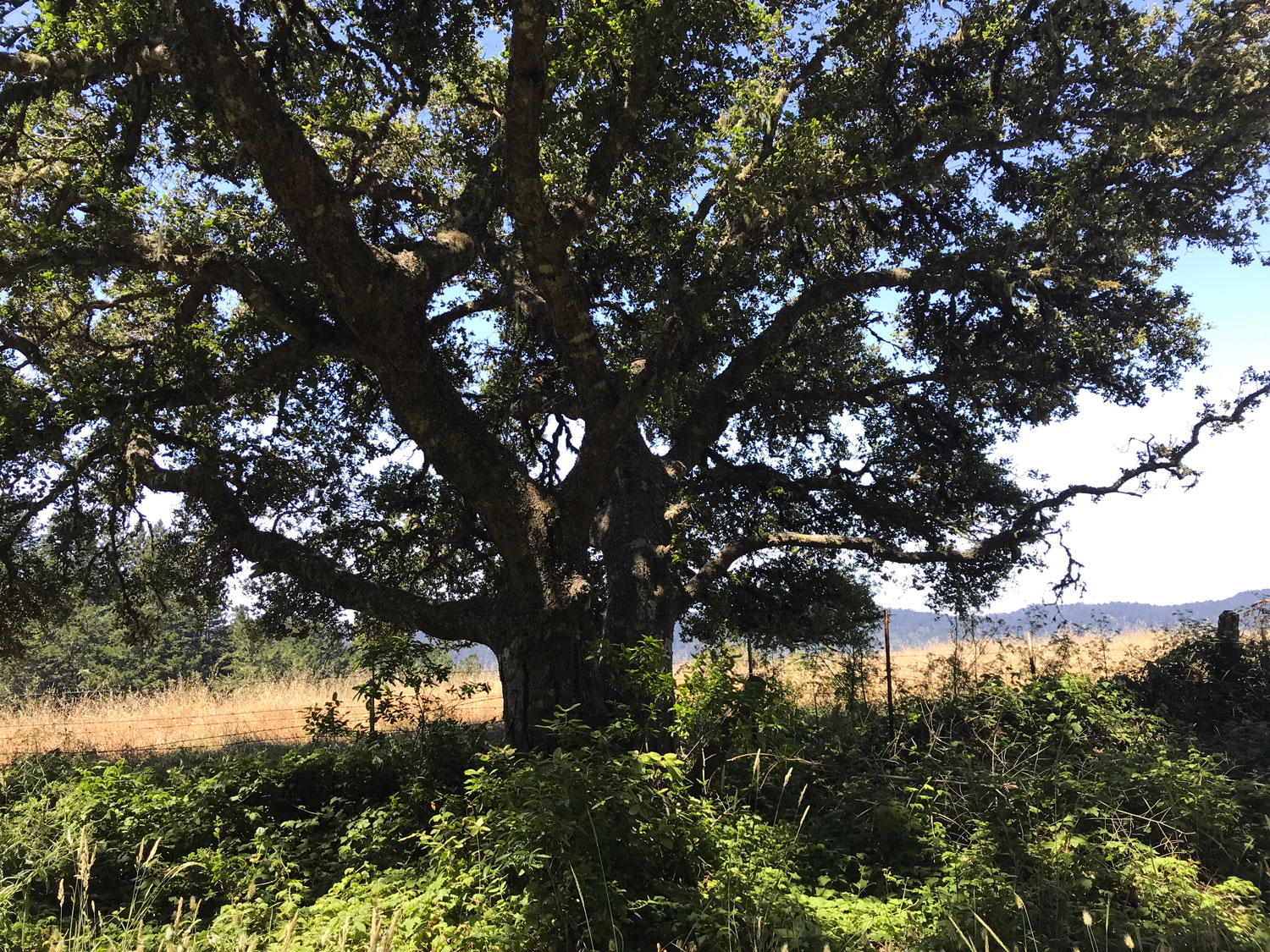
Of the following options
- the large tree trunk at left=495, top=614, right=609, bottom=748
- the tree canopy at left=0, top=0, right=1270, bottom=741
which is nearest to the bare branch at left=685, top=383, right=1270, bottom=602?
the tree canopy at left=0, top=0, right=1270, bottom=741

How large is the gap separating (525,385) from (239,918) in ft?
27.1

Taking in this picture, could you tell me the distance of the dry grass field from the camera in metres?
10.9

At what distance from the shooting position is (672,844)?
4391 millimetres

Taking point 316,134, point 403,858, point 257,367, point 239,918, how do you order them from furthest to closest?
point 316,134, point 257,367, point 403,858, point 239,918

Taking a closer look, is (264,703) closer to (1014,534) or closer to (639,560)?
(639,560)

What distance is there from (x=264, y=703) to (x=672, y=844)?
47.1 feet

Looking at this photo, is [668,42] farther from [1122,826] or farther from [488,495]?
[1122,826]

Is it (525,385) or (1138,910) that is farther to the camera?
(525,385)

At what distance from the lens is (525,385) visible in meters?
11.5

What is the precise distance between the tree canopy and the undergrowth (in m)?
1.53

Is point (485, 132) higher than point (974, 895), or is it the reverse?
point (485, 132)

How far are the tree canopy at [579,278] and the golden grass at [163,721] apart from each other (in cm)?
356

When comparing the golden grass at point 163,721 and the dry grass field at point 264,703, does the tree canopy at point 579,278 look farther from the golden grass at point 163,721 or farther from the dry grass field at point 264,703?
the golden grass at point 163,721

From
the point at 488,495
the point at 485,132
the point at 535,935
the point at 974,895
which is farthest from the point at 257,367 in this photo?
the point at 974,895
